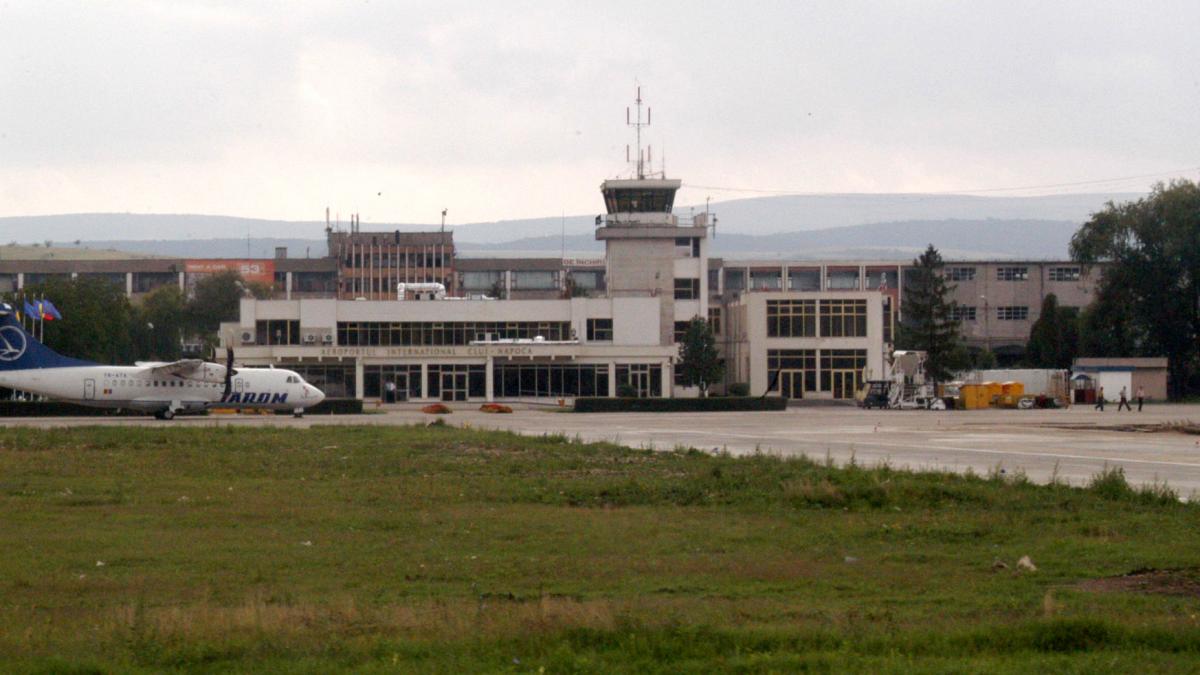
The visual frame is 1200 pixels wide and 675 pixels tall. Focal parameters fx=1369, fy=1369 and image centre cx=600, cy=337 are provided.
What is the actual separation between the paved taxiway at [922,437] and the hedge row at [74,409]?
2031mm

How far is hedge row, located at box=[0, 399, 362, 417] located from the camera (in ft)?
211

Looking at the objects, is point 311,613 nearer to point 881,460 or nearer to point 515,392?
point 881,460

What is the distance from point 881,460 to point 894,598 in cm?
1960

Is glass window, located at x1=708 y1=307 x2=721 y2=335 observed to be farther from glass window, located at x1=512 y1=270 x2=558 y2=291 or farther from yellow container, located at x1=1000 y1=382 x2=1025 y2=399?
glass window, located at x1=512 y1=270 x2=558 y2=291

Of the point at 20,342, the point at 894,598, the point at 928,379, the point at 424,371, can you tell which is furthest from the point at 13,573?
the point at 928,379

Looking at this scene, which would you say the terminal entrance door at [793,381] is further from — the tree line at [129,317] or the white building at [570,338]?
the tree line at [129,317]

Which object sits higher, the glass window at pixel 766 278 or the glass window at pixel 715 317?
the glass window at pixel 766 278

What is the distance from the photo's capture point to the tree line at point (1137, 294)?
316 ft

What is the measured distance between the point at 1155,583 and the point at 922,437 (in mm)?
31464

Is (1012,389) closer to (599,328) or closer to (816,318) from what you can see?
(816,318)

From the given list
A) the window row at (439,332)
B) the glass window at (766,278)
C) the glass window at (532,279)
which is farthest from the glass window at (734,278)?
the window row at (439,332)

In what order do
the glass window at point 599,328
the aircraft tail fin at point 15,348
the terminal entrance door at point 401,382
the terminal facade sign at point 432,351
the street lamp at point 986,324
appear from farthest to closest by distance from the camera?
the street lamp at point 986,324, the glass window at point 599,328, the terminal entrance door at point 401,382, the terminal facade sign at point 432,351, the aircraft tail fin at point 15,348

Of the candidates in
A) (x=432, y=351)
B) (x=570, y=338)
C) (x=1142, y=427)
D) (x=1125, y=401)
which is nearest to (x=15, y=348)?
(x=432, y=351)

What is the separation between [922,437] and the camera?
4500cm
